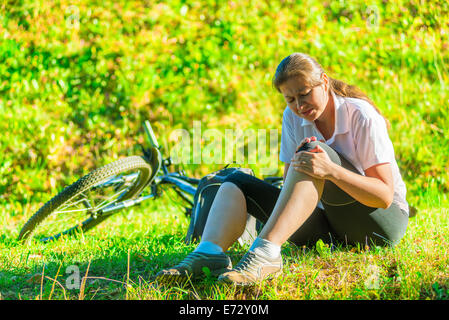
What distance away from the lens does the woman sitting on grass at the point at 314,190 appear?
1.87 m

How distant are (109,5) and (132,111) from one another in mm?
1133

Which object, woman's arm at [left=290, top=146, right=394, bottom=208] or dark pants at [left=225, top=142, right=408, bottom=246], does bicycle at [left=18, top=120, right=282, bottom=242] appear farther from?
woman's arm at [left=290, top=146, right=394, bottom=208]

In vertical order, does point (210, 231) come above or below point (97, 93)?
below

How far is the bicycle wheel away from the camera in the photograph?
271 cm

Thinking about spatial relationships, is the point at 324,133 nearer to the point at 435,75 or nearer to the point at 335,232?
the point at 335,232

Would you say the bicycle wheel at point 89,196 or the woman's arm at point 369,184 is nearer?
the woman's arm at point 369,184

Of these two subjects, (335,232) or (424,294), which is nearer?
(424,294)

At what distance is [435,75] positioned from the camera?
470 cm

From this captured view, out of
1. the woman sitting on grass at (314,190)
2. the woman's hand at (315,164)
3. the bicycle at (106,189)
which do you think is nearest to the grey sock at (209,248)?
the woman sitting on grass at (314,190)

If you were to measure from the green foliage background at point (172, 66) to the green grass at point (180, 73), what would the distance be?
0.01 meters

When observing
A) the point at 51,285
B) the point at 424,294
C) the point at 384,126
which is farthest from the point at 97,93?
the point at 424,294

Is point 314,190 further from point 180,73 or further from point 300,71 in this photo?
point 180,73

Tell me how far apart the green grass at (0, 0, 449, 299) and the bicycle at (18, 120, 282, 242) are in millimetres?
990

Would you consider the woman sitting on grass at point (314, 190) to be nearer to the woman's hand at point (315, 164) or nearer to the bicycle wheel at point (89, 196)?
the woman's hand at point (315, 164)
